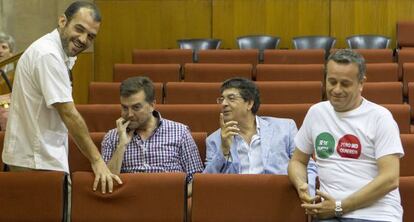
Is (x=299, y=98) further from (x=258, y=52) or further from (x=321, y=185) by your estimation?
(x=321, y=185)

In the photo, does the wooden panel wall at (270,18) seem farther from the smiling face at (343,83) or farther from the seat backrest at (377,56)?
the smiling face at (343,83)

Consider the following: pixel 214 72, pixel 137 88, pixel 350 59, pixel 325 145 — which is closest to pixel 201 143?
pixel 137 88

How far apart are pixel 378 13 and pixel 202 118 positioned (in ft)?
Answer: 10.6

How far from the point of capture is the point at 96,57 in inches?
225

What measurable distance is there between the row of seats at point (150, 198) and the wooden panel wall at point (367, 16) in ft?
12.7

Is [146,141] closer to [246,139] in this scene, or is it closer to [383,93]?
[246,139]

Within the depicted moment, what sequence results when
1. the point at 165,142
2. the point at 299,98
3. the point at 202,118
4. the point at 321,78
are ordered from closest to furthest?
the point at 165,142, the point at 202,118, the point at 299,98, the point at 321,78

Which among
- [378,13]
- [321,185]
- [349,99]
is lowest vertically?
[321,185]

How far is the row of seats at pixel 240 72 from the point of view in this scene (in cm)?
378

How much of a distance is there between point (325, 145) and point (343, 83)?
0.18 m

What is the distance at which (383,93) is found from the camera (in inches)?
130

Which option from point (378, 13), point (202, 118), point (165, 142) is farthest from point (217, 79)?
point (378, 13)

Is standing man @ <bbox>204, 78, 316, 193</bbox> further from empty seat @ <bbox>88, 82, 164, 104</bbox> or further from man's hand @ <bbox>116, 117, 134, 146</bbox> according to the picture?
empty seat @ <bbox>88, 82, 164, 104</bbox>

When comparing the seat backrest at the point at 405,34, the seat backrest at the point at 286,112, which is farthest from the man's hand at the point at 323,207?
the seat backrest at the point at 405,34
